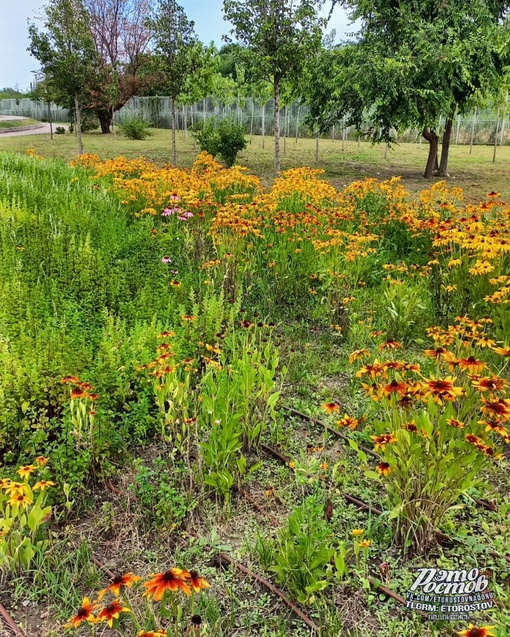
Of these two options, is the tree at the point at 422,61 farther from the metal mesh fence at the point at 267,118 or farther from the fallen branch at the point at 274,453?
the metal mesh fence at the point at 267,118

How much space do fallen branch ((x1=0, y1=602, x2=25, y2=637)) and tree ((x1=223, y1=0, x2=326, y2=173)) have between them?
12.2 metres

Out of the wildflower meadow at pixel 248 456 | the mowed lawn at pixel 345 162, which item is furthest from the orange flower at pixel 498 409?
the mowed lawn at pixel 345 162

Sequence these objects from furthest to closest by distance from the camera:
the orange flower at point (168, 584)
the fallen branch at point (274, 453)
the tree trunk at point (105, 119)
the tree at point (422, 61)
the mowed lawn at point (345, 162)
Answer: the tree trunk at point (105, 119) → the mowed lawn at point (345, 162) → the tree at point (422, 61) → the fallen branch at point (274, 453) → the orange flower at point (168, 584)

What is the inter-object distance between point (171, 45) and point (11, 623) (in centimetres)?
1501

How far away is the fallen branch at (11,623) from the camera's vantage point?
1.75 meters

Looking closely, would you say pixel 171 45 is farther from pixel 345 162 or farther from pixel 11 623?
pixel 11 623

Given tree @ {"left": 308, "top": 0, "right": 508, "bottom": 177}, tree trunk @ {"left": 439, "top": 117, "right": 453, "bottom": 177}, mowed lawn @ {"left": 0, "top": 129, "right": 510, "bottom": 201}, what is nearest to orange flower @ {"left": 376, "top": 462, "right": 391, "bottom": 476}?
mowed lawn @ {"left": 0, "top": 129, "right": 510, "bottom": 201}

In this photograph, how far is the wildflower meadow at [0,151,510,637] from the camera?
1.86 m

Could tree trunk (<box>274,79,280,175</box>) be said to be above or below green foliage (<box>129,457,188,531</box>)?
above

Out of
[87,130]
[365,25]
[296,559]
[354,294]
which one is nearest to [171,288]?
[354,294]

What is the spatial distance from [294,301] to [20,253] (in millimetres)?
2262

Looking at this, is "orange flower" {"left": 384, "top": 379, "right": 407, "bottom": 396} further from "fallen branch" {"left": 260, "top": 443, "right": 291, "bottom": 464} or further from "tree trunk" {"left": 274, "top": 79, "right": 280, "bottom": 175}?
"tree trunk" {"left": 274, "top": 79, "right": 280, "bottom": 175}

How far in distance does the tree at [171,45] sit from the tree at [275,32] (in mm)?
2473

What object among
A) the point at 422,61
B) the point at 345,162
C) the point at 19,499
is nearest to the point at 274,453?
the point at 19,499
